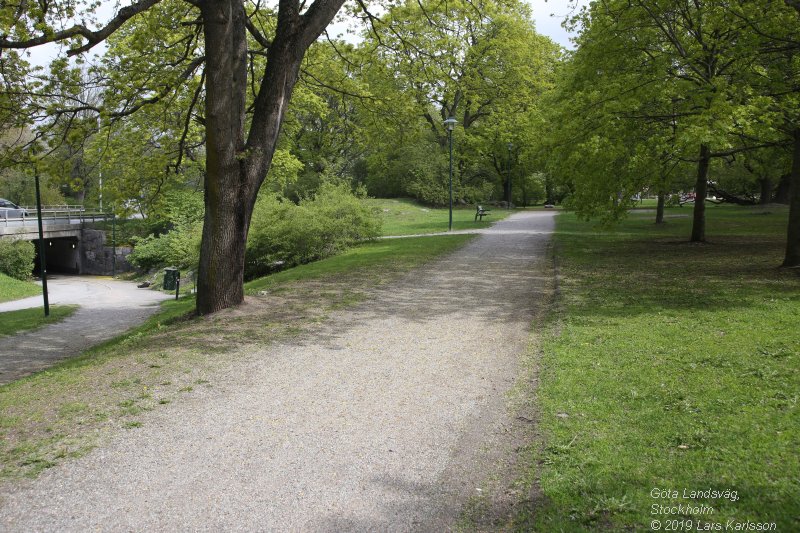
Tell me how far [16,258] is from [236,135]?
2937 cm

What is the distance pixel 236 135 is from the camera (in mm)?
9852

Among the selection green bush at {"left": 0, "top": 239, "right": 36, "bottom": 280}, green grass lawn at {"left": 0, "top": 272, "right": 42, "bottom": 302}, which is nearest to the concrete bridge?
green bush at {"left": 0, "top": 239, "right": 36, "bottom": 280}

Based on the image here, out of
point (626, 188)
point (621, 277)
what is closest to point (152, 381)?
point (621, 277)

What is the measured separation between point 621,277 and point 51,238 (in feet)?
131

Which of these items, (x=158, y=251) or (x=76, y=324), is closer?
(x=76, y=324)

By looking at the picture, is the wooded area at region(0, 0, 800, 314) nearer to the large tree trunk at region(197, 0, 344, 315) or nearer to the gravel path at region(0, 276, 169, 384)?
the large tree trunk at region(197, 0, 344, 315)

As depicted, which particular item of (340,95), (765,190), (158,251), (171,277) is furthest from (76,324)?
(765,190)

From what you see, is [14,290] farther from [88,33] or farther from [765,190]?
[765,190]

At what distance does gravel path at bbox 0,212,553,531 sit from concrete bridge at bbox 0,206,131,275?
36.9 m

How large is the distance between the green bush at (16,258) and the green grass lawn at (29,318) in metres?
14.1

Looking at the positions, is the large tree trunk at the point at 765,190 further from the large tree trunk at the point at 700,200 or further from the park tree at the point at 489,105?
the large tree trunk at the point at 700,200

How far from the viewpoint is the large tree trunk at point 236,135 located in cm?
955

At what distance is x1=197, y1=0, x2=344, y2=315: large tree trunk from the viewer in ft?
31.3

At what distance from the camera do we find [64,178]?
1043cm
